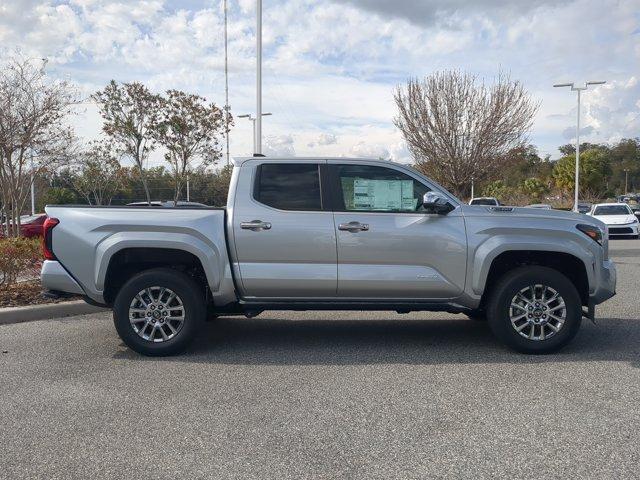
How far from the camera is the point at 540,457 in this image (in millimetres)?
3660

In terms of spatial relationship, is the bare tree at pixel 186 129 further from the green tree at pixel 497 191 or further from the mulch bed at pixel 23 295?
the green tree at pixel 497 191

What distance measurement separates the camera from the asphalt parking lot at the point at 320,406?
3609 mm

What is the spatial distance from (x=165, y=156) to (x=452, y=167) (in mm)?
10693

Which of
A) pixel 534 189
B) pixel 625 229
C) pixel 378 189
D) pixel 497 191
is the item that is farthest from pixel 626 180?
pixel 378 189

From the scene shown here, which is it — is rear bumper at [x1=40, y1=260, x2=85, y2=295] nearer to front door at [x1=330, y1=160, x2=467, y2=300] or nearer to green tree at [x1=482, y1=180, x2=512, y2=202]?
front door at [x1=330, y1=160, x2=467, y2=300]

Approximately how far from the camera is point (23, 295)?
8297 millimetres

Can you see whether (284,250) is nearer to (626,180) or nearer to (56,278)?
(56,278)

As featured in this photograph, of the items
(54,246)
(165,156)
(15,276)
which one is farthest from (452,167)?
(54,246)

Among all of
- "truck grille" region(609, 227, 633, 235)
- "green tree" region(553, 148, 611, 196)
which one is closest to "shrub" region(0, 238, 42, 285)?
"truck grille" region(609, 227, 633, 235)

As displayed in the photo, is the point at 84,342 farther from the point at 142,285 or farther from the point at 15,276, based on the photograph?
the point at 15,276

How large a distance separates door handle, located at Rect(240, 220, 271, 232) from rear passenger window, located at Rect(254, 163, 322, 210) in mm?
233

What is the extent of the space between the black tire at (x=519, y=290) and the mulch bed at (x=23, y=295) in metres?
5.39

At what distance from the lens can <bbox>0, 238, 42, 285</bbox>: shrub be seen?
27.0 feet

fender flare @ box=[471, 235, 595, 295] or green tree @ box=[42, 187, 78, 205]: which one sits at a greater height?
green tree @ box=[42, 187, 78, 205]
